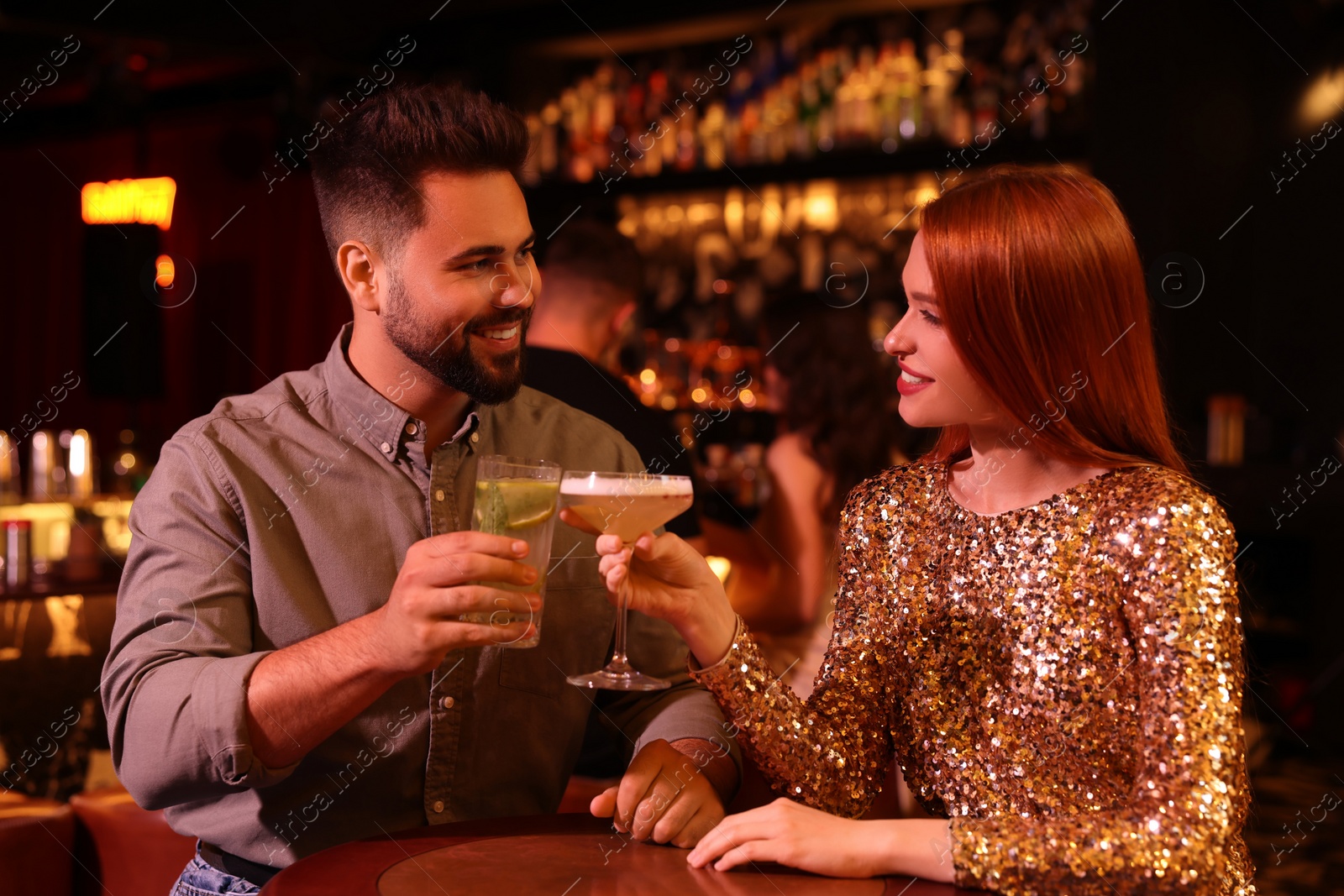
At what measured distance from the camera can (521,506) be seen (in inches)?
58.4

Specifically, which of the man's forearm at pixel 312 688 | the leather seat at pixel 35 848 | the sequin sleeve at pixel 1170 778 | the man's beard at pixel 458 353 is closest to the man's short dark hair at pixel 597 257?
the man's beard at pixel 458 353

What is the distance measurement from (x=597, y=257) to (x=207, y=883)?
2336 millimetres

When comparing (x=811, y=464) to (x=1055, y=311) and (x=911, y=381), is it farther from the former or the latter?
(x=1055, y=311)

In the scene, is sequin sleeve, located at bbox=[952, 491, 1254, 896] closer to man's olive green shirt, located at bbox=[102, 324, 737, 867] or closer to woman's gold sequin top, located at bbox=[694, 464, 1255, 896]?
woman's gold sequin top, located at bbox=[694, 464, 1255, 896]

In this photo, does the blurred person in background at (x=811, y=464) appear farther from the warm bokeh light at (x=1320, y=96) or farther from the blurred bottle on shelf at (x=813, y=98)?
the warm bokeh light at (x=1320, y=96)

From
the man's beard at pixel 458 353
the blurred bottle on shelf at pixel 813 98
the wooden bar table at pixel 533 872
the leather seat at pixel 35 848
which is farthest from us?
the blurred bottle on shelf at pixel 813 98

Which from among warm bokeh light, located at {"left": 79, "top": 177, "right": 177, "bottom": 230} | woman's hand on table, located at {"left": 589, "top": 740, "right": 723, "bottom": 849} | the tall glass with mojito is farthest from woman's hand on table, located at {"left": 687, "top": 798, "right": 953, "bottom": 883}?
warm bokeh light, located at {"left": 79, "top": 177, "right": 177, "bottom": 230}

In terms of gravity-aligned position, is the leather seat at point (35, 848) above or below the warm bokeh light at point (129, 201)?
below

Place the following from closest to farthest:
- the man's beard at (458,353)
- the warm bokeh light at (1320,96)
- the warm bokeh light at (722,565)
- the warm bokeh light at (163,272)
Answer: the man's beard at (458,353)
the warm bokeh light at (722,565)
the warm bokeh light at (1320,96)
the warm bokeh light at (163,272)

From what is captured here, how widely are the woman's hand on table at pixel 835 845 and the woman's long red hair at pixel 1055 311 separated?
1.82 ft

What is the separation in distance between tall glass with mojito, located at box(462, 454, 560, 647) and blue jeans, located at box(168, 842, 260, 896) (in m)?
0.63

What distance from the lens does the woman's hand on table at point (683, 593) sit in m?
1.60

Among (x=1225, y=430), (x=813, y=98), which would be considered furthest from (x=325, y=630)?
(x=1225, y=430)

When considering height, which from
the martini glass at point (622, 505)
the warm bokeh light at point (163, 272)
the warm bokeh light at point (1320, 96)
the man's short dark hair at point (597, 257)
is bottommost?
the martini glass at point (622, 505)
